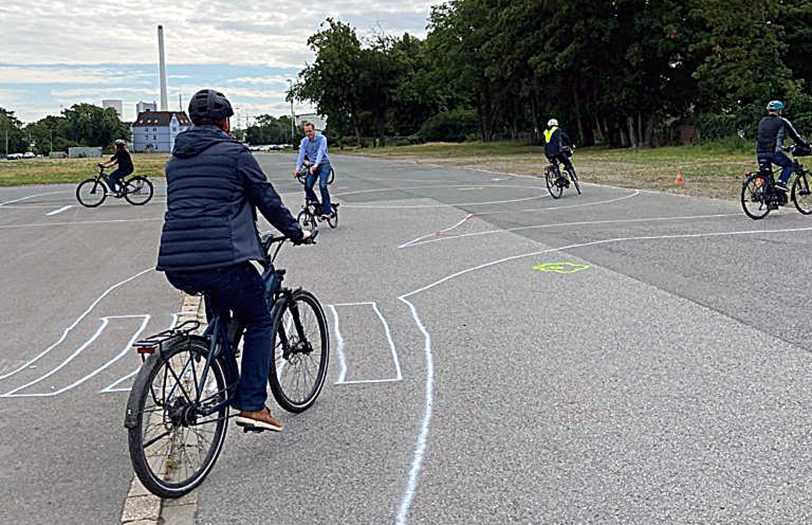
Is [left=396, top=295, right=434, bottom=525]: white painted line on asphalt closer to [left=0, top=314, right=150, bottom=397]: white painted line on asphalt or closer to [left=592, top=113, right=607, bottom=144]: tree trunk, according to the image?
[left=0, top=314, right=150, bottom=397]: white painted line on asphalt

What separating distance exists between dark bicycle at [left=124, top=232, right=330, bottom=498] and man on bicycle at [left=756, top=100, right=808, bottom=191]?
12010mm

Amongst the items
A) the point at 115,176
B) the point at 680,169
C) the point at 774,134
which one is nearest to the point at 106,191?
the point at 115,176

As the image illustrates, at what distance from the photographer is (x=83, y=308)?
9.55 metres

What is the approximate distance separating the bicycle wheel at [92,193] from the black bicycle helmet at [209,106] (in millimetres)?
19725

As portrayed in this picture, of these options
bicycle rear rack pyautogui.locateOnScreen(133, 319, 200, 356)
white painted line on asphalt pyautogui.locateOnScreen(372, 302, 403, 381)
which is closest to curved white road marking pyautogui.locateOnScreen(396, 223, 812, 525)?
white painted line on asphalt pyautogui.locateOnScreen(372, 302, 403, 381)

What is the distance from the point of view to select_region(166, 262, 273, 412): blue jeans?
4664 mm

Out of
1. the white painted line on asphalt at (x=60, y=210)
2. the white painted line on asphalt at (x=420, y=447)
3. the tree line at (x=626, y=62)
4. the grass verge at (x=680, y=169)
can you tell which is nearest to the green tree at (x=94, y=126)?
the tree line at (x=626, y=62)

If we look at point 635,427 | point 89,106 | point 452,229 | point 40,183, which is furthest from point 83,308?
point 89,106

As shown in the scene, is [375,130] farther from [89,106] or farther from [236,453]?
[236,453]

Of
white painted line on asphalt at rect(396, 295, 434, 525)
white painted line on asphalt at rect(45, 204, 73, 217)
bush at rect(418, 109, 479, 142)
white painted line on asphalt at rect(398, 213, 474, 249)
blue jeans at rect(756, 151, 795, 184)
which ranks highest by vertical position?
bush at rect(418, 109, 479, 142)

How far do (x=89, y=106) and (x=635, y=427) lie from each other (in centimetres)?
16417

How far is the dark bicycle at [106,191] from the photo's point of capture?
23.4 metres

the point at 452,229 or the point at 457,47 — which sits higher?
the point at 457,47

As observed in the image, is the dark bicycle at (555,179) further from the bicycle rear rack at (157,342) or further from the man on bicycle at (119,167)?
the bicycle rear rack at (157,342)
